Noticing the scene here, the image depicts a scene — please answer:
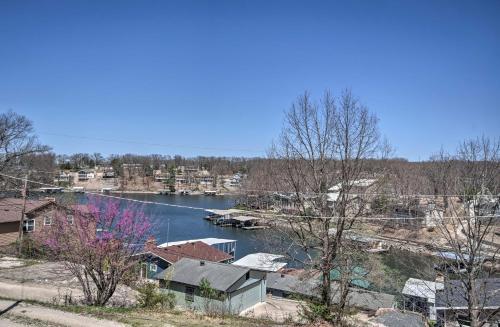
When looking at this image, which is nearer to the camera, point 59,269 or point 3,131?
point 59,269

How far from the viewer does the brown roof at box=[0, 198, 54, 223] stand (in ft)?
91.7

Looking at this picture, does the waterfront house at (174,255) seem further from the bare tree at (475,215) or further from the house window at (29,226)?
the bare tree at (475,215)

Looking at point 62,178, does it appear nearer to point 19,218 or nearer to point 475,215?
point 19,218

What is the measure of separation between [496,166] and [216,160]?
464ft

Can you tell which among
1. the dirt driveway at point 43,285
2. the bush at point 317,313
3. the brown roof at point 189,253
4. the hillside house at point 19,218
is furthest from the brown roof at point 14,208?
the bush at point 317,313

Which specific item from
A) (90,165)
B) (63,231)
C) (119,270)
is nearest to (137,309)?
(119,270)

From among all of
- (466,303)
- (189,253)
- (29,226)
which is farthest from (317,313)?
(29,226)

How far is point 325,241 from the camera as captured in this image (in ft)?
40.1

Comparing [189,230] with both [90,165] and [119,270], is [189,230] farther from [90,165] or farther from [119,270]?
[90,165]

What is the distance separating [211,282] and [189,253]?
11034 mm

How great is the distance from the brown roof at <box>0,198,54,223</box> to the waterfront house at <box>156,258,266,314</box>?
41.4ft

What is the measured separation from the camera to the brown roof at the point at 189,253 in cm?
2937

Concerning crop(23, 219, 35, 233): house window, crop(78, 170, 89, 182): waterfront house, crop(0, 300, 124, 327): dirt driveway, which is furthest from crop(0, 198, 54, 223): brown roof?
crop(78, 170, 89, 182): waterfront house

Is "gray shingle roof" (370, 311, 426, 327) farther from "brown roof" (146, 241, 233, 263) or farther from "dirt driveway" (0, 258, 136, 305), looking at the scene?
"brown roof" (146, 241, 233, 263)
